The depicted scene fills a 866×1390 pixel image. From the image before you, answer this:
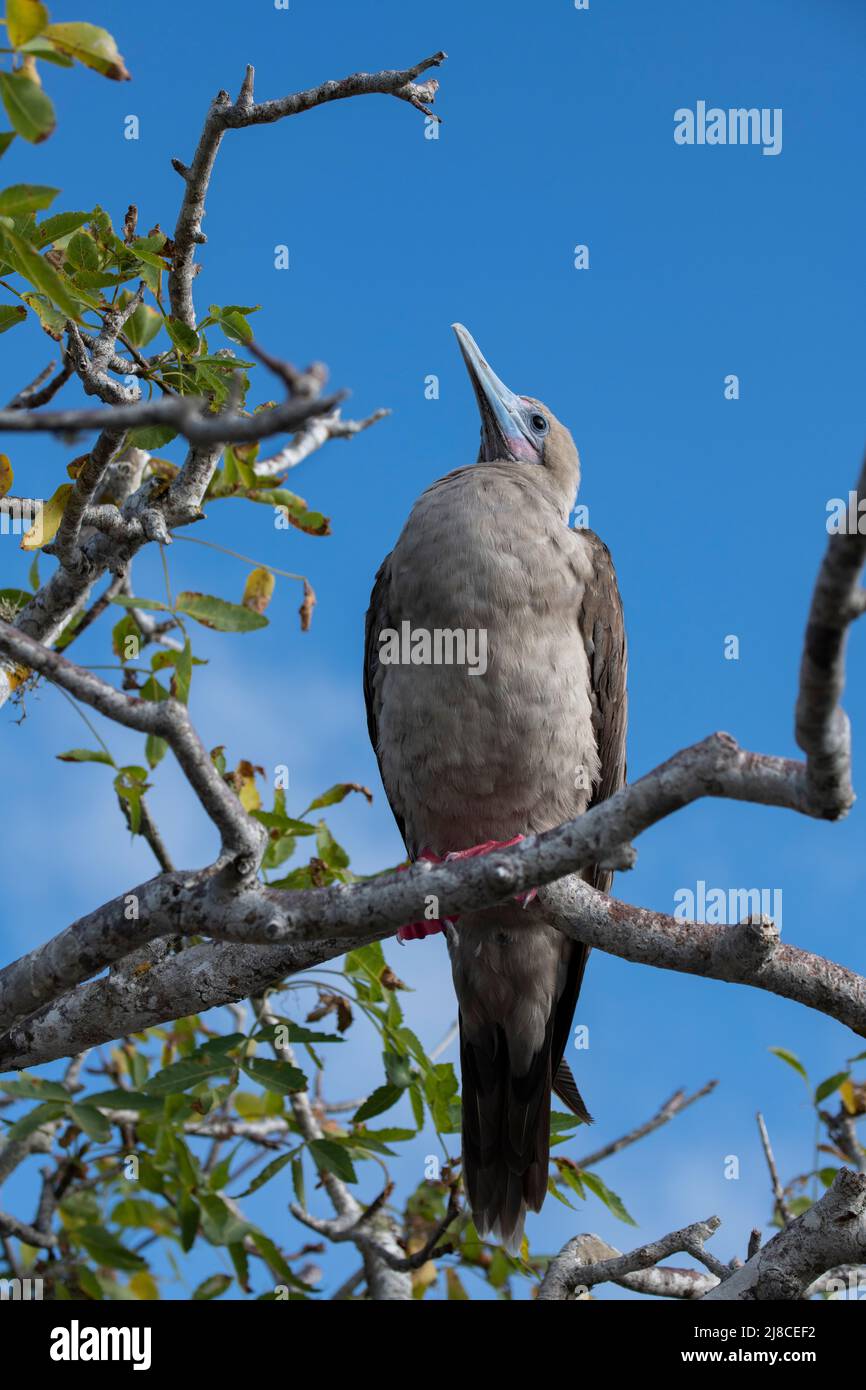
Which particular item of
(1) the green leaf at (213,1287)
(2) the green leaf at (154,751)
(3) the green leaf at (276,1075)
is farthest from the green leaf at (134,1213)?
(2) the green leaf at (154,751)

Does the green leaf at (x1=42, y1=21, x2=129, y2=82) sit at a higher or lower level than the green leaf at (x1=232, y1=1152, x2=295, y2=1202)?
higher

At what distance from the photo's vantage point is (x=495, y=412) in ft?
21.2

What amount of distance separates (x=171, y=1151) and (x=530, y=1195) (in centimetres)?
157

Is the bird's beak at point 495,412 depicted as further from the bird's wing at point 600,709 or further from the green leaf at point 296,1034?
the green leaf at point 296,1034

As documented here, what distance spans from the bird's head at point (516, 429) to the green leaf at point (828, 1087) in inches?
116

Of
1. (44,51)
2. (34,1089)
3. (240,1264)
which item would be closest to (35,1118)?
(34,1089)

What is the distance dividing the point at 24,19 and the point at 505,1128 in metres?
4.28

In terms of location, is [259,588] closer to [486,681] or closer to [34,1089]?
[486,681]

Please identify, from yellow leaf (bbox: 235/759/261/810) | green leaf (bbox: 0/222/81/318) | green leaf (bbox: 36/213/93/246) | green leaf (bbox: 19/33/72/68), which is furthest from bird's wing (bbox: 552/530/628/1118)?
green leaf (bbox: 19/33/72/68)

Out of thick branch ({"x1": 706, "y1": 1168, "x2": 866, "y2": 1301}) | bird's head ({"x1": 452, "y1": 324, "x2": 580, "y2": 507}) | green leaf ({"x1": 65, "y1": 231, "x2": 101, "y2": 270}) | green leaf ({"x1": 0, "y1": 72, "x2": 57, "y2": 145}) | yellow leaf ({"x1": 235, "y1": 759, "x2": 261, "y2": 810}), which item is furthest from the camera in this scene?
bird's head ({"x1": 452, "y1": 324, "x2": 580, "y2": 507})

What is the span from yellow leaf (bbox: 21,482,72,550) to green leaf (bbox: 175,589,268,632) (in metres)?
1.03

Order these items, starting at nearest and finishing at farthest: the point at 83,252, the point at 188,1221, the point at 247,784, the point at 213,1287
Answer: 1. the point at 83,252
2. the point at 188,1221
3. the point at 247,784
4. the point at 213,1287

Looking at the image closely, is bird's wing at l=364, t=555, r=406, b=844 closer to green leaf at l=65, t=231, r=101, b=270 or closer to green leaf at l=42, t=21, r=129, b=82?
green leaf at l=65, t=231, r=101, b=270

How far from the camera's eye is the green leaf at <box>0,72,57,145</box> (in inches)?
109
